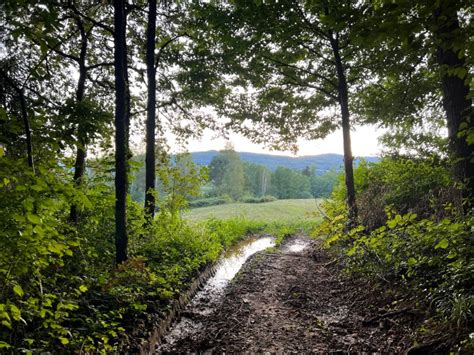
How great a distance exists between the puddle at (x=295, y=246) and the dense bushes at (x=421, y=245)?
8.81ft

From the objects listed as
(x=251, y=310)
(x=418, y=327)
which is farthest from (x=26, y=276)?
(x=418, y=327)

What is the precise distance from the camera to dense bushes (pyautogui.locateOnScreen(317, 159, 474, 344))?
3.61 m

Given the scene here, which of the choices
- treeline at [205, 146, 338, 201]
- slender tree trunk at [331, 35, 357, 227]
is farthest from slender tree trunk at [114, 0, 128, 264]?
treeline at [205, 146, 338, 201]

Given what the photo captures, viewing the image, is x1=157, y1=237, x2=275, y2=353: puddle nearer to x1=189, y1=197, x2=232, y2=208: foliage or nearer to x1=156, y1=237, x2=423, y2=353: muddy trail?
x1=156, y1=237, x2=423, y2=353: muddy trail

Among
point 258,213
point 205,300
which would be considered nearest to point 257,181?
point 258,213

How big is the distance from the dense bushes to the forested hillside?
34mm

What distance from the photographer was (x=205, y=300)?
611cm

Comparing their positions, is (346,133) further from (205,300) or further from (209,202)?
(209,202)

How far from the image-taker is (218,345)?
413cm

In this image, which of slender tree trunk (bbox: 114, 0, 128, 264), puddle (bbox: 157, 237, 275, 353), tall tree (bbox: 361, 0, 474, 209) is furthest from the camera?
slender tree trunk (bbox: 114, 0, 128, 264)

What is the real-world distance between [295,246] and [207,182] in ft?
19.3

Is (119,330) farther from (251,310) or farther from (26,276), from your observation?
(251,310)

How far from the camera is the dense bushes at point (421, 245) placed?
3.61m

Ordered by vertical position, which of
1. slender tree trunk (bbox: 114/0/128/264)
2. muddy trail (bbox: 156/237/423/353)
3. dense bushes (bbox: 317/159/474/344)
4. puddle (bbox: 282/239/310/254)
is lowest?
puddle (bbox: 282/239/310/254)
